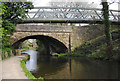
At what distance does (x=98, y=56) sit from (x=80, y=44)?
4.99 m

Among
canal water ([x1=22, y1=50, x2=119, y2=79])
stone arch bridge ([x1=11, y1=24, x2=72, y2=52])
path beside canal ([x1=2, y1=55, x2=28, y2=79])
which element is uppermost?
stone arch bridge ([x1=11, y1=24, x2=72, y2=52])

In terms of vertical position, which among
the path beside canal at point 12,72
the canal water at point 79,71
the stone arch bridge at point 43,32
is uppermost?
the stone arch bridge at point 43,32

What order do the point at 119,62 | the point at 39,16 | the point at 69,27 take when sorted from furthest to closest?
1. the point at 69,27
2. the point at 39,16
3. the point at 119,62

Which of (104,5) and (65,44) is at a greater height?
(104,5)

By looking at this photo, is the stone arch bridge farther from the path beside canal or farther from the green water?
the path beside canal

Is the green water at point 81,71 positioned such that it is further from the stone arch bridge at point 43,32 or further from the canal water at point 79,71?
the stone arch bridge at point 43,32

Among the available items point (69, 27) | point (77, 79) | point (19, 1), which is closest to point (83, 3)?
point (69, 27)

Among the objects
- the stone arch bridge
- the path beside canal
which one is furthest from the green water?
the stone arch bridge

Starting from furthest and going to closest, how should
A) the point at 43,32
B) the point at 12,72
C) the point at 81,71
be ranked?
1. the point at 43,32
2. the point at 81,71
3. the point at 12,72

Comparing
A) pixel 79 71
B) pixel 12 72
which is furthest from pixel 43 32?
pixel 12 72

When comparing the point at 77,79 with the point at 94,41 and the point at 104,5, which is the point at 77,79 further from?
the point at 94,41

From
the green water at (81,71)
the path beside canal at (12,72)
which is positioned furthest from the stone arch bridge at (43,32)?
the path beside canal at (12,72)

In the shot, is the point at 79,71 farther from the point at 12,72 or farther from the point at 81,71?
the point at 12,72

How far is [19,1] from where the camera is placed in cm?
956
